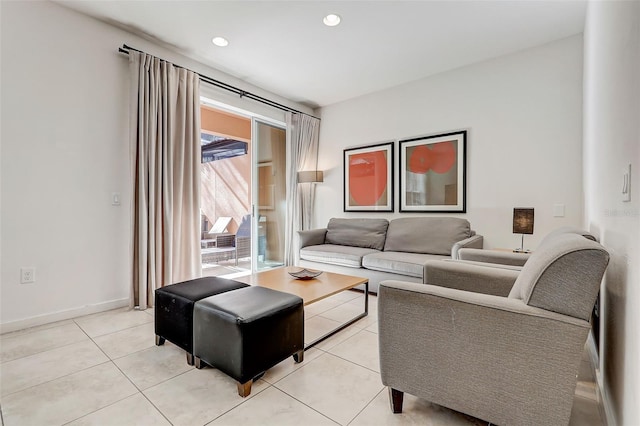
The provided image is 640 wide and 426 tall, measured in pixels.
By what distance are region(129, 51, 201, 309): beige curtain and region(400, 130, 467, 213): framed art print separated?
2.64 metres

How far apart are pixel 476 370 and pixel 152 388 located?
1615mm

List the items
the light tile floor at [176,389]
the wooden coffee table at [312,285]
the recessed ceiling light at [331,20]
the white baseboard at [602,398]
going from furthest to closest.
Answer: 1. the recessed ceiling light at [331,20]
2. the wooden coffee table at [312,285]
3. the light tile floor at [176,389]
4. the white baseboard at [602,398]

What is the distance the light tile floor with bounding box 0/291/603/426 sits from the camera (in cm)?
138

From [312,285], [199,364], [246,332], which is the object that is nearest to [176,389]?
[199,364]

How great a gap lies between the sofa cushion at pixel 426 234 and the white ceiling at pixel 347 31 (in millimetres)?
1859

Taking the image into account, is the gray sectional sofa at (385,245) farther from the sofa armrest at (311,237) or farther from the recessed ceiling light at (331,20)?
the recessed ceiling light at (331,20)

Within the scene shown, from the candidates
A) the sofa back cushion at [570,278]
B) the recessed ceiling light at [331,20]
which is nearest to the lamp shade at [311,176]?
the recessed ceiling light at [331,20]

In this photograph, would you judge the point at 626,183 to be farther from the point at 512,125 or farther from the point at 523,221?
the point at 512,125

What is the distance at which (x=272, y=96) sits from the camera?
14.5ft

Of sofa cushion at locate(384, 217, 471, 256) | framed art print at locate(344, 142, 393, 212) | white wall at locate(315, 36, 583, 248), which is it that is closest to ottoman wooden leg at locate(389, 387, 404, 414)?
sofa cushion at locate(384, 217, 471, 256)

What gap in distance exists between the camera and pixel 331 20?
267 cm

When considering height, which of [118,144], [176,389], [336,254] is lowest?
[176,389]

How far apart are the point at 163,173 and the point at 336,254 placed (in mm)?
2086

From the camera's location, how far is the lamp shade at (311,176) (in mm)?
4582
